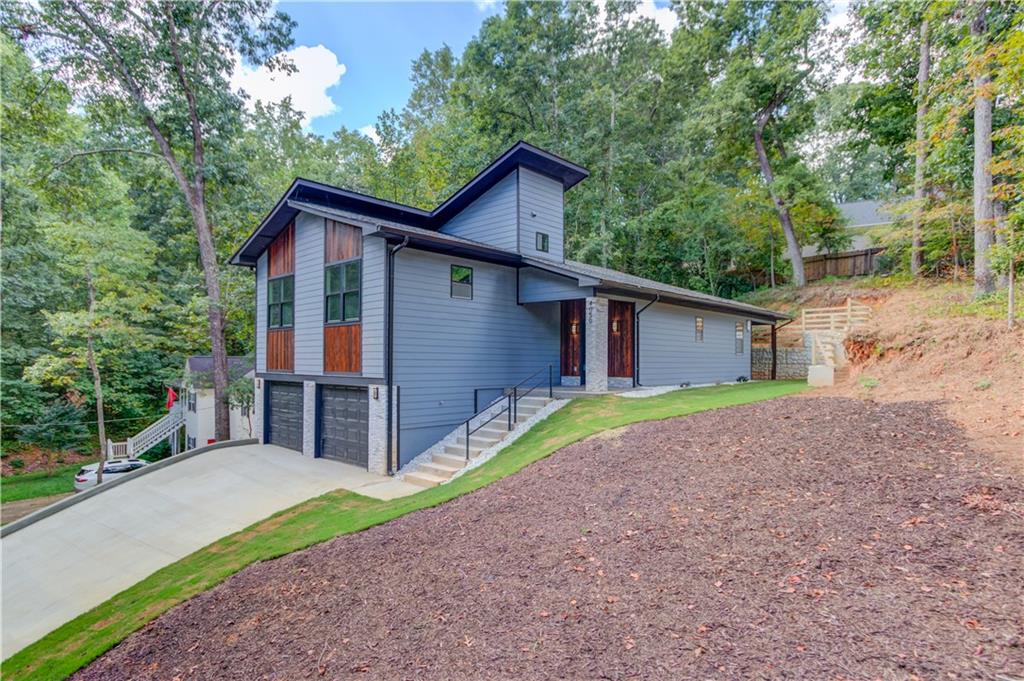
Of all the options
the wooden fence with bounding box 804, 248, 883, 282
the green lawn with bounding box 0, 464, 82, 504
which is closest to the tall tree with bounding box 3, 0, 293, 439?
the green lawn with bounding box 0, 464, 82, 504

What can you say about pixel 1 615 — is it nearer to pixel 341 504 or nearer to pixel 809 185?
pixel 341 504

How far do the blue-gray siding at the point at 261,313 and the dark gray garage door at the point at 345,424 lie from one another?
3573 mm

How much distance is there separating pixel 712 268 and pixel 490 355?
19.5 meters

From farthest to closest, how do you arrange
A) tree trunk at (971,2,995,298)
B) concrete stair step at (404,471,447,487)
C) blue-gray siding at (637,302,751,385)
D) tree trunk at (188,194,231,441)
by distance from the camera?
tree trunk at (188,194,231,441)
blue-gray siding at (637,302,751,385)
tree trunk at (971,2,995,298)
concrete stair step at (404,471,447,487)

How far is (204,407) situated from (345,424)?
12916mm

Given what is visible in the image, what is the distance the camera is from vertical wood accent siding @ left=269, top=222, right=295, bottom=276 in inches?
510

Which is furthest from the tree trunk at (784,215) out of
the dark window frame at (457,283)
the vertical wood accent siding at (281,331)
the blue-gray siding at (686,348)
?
the vertical wood accent siding at (281,331)

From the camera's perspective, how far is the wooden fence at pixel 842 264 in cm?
2369

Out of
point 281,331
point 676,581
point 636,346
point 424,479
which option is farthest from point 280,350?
point 676,581

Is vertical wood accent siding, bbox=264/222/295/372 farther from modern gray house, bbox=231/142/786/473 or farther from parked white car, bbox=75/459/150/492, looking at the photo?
parked white car, bbox=75/459/150/492

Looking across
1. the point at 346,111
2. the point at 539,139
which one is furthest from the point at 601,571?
the point at 346,111

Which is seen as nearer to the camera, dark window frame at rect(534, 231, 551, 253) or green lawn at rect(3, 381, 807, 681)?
green lawn at rect(3, 381, 807, 681)

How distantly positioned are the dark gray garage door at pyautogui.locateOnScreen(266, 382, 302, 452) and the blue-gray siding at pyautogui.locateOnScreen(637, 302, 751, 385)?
400 inches

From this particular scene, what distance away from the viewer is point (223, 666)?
4.05 meters
